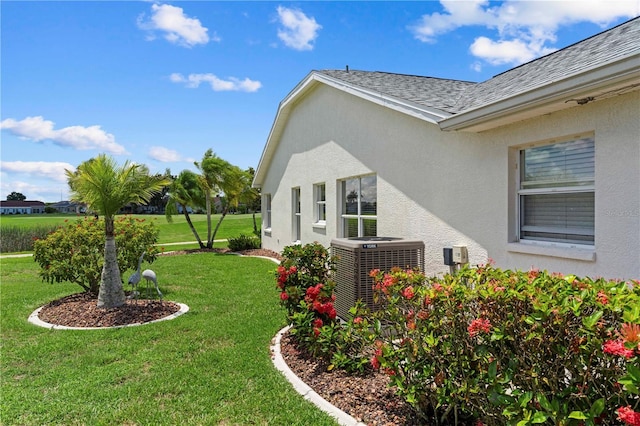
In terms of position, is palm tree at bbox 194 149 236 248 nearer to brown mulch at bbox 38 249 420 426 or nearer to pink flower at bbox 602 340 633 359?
brown mulch at bbox 38 249 420 426

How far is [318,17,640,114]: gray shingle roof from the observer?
451cm

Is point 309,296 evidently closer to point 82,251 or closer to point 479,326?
point 479,326

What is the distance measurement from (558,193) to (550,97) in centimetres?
142

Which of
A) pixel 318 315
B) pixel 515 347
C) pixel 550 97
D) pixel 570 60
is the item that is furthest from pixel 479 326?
pixel 570 60

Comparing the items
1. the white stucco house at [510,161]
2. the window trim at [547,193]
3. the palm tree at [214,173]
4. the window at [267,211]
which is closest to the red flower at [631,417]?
the white stucco house at [510,161]

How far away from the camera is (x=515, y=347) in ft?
8.25

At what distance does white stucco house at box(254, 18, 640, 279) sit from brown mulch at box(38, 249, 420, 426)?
2707mm

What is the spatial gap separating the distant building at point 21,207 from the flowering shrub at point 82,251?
92982 millimetres

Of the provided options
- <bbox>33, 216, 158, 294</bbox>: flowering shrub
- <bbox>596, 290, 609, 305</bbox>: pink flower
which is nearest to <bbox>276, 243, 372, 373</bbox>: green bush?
<bbox>596, 290, 609, 305</bbox>: pink flower

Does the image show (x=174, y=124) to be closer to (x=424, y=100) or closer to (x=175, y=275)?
(x=175, y=275)

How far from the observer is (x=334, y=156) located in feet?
35.9

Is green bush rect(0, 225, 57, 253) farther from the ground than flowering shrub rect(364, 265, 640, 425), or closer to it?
closer to it

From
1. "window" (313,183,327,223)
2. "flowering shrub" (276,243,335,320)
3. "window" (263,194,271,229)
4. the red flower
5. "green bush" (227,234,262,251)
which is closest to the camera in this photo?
the red flower

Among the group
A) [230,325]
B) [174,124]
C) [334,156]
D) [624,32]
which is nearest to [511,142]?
[624,32]
